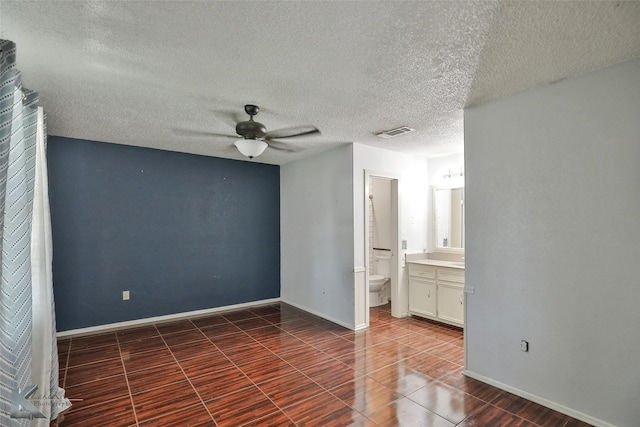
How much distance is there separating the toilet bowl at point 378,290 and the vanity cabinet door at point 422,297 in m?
0.69

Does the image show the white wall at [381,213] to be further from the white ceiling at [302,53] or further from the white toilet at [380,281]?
the white ceiling at [302,53]

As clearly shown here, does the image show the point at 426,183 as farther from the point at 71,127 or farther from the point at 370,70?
the point at 71,127

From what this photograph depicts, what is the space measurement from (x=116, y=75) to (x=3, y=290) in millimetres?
1577

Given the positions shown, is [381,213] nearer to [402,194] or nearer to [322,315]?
[402,194]

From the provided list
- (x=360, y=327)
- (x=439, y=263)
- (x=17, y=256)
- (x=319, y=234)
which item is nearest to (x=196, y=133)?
(x=319, y=234)

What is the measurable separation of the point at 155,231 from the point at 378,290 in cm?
367

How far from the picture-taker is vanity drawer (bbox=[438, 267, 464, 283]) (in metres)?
4.17

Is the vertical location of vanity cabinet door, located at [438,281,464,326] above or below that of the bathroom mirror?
below

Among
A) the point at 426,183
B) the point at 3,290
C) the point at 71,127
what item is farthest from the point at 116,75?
the point at 426,183

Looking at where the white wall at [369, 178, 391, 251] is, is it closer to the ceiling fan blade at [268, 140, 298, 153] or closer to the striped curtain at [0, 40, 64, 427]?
the ceiling fan blade at [268, 140, 298, 153]

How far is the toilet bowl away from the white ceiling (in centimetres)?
295

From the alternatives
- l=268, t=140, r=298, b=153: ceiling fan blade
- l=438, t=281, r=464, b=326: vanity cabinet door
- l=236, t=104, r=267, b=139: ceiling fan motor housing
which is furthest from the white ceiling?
l=438, t=281, r=464, b=326: vanity cabinet door

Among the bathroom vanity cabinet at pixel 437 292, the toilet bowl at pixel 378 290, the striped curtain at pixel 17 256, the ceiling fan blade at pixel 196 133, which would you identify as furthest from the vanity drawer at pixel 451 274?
the striped curtain at pixel 17 256

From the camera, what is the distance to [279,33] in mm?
1821
